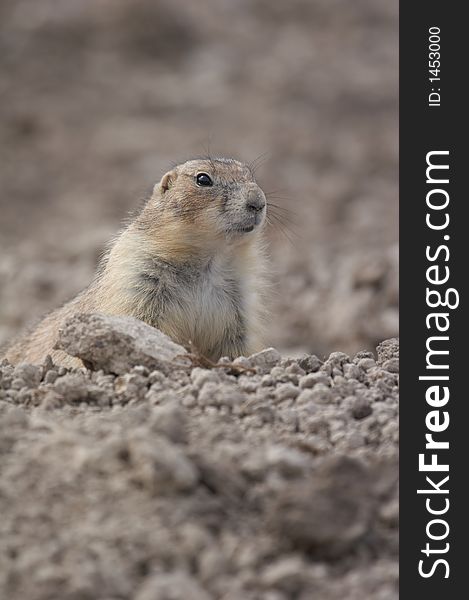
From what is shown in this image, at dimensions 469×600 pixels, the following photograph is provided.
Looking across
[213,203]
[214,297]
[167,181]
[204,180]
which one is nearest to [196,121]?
[167,181]

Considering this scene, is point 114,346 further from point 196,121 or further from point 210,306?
point 196,121

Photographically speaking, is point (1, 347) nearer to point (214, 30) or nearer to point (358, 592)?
point (358, 592)

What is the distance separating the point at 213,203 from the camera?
759cm

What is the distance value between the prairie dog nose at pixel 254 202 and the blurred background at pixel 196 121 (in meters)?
5.11

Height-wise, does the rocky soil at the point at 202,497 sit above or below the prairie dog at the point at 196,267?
below

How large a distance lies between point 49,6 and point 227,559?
1905 centimetres

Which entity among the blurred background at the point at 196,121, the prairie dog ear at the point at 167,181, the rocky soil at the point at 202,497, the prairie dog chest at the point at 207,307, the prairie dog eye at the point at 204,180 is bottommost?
the rocky soil at the point at 202,497

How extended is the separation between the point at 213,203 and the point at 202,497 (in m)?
3.71

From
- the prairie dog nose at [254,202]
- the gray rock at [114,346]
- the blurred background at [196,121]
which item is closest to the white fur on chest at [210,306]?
the prairie dog nose at [254,202]

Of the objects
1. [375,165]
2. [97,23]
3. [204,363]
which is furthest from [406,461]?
[97,23]

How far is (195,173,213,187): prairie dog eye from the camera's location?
774 centimetres

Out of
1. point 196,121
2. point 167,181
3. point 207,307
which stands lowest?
point 207,307

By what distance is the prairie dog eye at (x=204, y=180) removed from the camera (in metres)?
7.74

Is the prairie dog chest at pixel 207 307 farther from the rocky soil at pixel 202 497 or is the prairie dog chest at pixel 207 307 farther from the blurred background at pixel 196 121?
the blurred background at pixel 196 121
